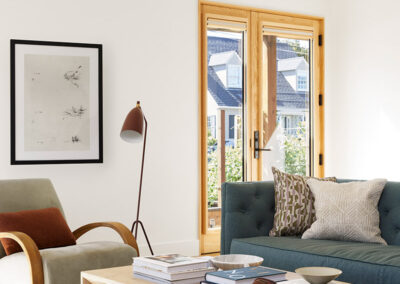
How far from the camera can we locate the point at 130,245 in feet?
11.4

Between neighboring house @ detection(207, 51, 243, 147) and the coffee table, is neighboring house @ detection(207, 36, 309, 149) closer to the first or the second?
neighboring house @ detection(207, 51, 243, 147)

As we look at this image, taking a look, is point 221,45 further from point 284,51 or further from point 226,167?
point 226,167

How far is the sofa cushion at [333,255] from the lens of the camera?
2.73 m

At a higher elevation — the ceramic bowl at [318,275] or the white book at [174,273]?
the ceramic bowl at [318,275]

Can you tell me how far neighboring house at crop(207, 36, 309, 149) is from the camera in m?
5.43

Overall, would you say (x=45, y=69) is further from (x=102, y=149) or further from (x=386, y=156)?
(x=386, y=156)

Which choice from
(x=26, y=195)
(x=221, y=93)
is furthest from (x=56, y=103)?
(x=221, y=93)

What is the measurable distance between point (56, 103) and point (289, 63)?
2489mm

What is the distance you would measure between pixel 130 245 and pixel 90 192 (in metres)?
1.38

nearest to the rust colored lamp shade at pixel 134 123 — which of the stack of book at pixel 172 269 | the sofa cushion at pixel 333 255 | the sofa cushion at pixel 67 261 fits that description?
the sofa cushion at pixel 67 261

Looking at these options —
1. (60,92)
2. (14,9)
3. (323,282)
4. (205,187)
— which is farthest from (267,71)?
(323,282)

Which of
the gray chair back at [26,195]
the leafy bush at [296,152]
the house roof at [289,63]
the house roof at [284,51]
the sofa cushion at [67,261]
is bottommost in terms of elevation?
the sofa cushion at [67,261]

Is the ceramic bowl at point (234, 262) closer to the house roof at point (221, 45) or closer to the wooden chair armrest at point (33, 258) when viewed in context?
the wooden chair armrest at point (33, 258)

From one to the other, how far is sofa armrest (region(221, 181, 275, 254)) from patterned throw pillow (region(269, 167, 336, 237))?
0.19 ft
